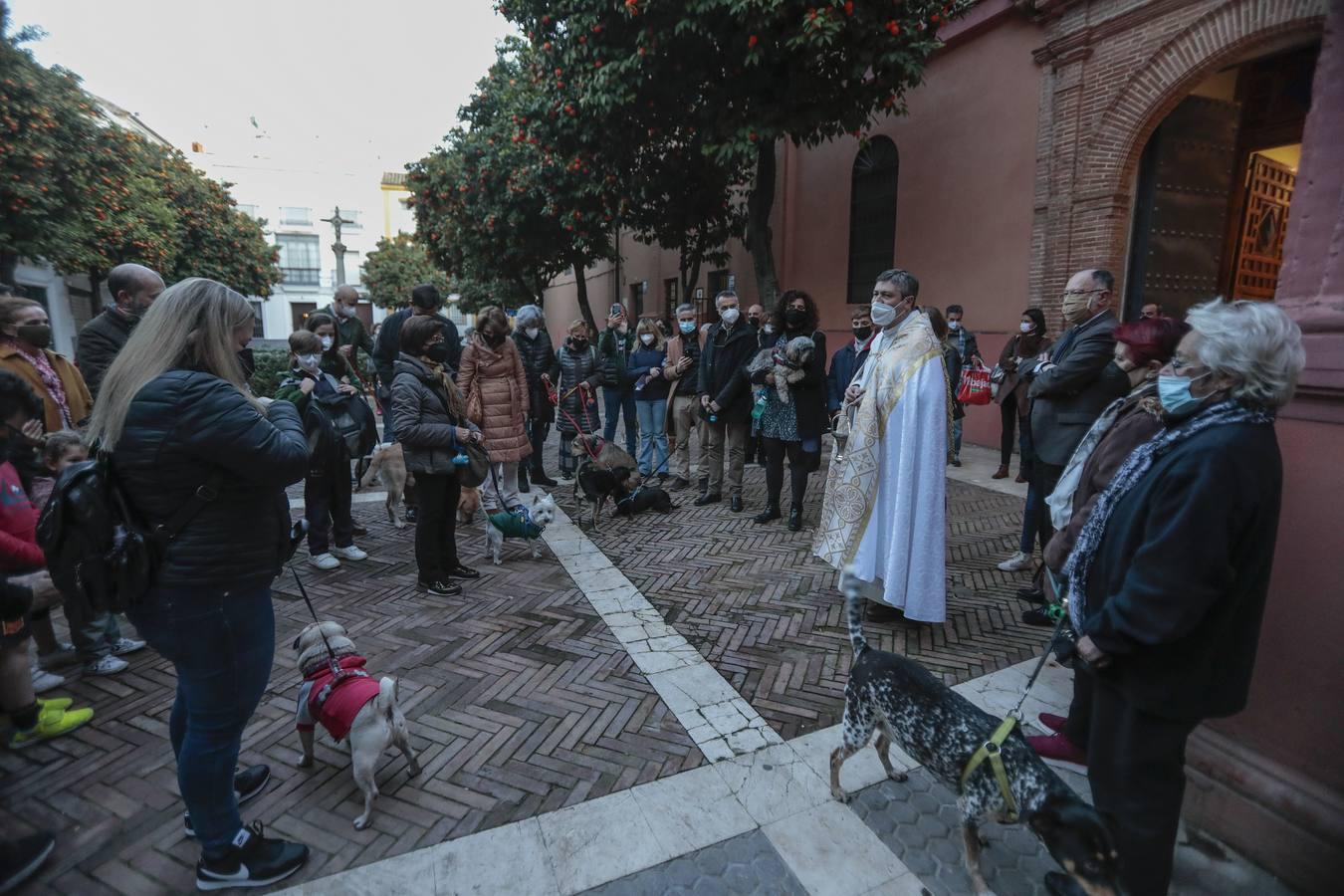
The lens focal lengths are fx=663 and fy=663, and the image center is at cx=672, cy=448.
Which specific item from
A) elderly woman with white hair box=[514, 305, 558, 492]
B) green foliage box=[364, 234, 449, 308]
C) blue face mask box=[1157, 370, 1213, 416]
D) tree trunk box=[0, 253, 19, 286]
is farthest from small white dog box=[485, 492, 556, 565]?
green foliage box=[364, 234, 449, 308]

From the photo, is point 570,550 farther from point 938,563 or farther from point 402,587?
point 938,563

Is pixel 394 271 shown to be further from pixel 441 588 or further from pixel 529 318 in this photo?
pixel 441 588

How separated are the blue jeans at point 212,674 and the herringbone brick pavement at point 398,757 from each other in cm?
34

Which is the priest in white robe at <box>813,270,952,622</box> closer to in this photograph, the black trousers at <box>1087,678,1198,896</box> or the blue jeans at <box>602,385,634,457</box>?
the black trousers at <box>1087,678,1198,896</box>

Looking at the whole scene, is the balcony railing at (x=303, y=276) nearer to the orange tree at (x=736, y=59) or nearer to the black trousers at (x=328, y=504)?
the orange tree at (x=736, y=59)

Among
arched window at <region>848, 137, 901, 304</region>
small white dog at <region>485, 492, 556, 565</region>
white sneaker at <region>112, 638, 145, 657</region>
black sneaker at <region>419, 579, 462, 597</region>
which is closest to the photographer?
white sneaker at <region>112, 638, 145, 657</region>

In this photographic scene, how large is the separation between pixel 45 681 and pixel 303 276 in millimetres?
47053

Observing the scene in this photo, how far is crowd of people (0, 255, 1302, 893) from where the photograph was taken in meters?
1.69

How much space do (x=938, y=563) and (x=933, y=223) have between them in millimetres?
8503

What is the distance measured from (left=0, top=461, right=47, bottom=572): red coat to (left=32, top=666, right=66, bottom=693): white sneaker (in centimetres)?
93

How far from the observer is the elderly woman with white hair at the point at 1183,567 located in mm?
1632

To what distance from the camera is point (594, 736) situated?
9.75ft

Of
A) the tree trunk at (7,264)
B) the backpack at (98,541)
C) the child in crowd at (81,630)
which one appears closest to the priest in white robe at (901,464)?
the backpack at (98,541)

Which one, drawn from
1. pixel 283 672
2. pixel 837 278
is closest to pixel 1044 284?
pixel 837 278
